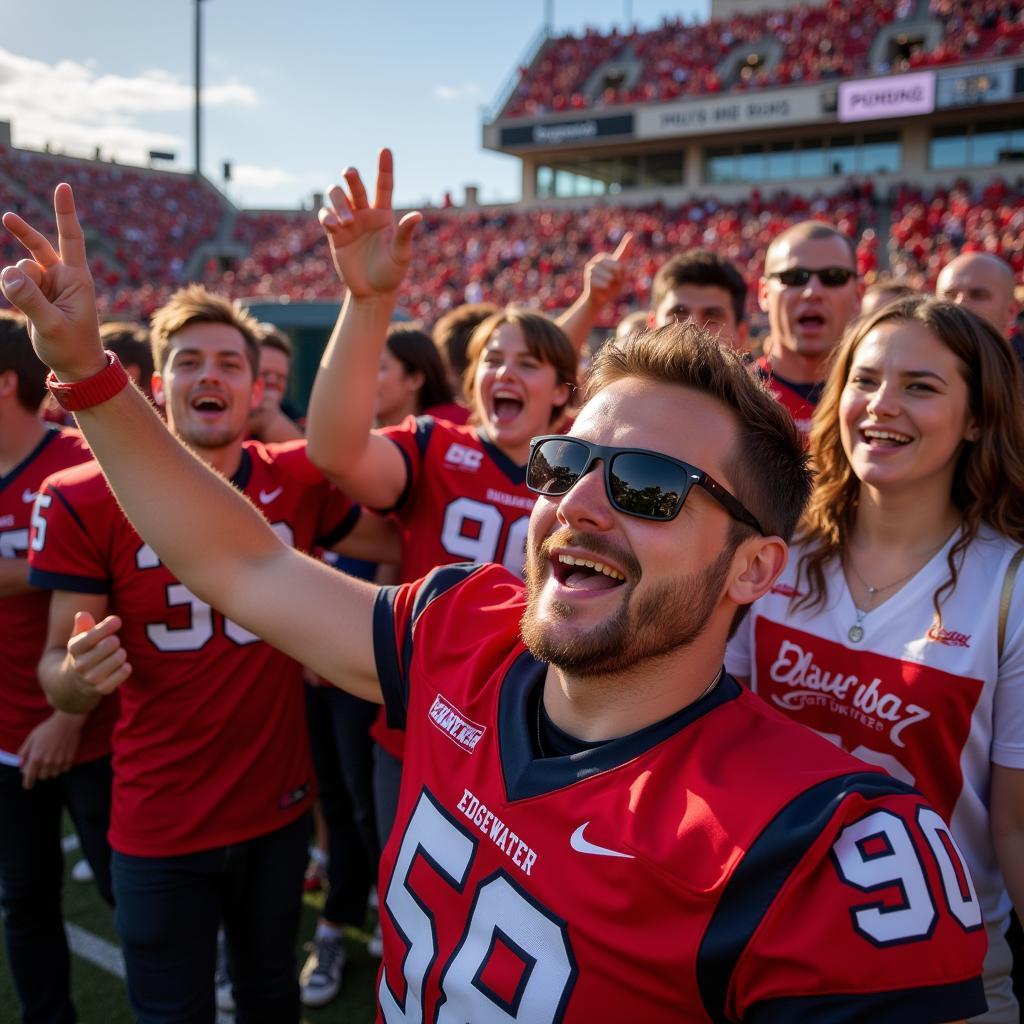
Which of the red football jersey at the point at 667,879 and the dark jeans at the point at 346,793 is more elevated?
the red football jersey at the point at 667,879

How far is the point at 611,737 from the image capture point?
1.43 meters

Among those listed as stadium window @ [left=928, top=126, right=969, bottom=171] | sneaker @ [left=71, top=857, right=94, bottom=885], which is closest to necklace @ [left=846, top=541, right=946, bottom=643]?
sneaker @ [left=71, top=857, right=94, bottom=885]

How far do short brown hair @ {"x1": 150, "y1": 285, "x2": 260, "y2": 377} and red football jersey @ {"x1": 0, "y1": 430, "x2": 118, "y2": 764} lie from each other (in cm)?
44

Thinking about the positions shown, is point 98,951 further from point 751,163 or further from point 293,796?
point 751,163

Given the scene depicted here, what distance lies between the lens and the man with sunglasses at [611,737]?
1109 mm

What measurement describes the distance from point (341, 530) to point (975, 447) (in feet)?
6.11

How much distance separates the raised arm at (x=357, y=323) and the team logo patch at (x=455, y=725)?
1.00 meters

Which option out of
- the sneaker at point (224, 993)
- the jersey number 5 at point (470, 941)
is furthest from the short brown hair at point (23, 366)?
the jersey number 5 at point (470, 941)

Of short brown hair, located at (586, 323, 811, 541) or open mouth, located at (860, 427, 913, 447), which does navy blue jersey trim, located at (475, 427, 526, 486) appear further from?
short brown hair, located at (586, 323, 811, 541)

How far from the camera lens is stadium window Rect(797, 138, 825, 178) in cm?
2522

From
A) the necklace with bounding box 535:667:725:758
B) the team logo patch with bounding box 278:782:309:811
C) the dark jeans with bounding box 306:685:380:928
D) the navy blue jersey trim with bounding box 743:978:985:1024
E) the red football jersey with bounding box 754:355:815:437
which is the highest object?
the red football jersey with bounding box 754:355:815:437

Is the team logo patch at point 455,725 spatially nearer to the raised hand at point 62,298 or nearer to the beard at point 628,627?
the beard at point 628,627

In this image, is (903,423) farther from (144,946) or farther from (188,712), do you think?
(144,946)

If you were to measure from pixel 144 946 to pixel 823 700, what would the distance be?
1.85 metres
